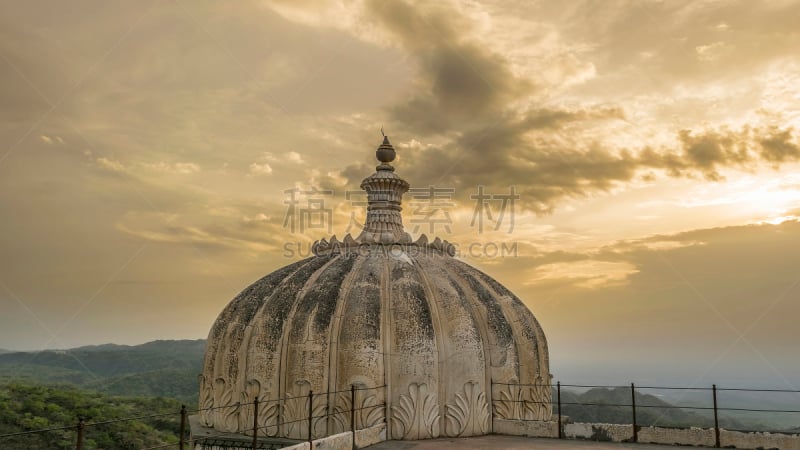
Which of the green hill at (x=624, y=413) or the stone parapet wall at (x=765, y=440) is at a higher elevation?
the stone parapet wall at (x=765, y=440)

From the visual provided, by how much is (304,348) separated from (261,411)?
1912mm

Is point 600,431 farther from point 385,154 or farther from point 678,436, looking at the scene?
point 385,154

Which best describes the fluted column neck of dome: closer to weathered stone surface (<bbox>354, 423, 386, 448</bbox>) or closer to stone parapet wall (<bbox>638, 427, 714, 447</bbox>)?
weathered stone surface (<bbox>354, 423, 386, 448</bbox>)

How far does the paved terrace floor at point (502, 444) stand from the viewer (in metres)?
13.8

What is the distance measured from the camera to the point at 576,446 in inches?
554

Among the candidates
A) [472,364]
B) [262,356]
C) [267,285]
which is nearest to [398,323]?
[472,364]

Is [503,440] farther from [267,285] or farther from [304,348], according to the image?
[267,285]

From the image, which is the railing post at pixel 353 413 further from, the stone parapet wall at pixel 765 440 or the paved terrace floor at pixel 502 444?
the stone parapet wall at pixel 765 440

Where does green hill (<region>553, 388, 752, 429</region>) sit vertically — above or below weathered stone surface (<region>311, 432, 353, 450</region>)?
below

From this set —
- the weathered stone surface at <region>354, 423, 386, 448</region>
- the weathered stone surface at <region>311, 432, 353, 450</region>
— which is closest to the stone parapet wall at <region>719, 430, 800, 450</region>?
the weathered stone surface at <region>354, 423, 386, 448</region>

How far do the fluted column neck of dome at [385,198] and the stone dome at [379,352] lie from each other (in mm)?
2216

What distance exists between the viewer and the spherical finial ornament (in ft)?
69.3

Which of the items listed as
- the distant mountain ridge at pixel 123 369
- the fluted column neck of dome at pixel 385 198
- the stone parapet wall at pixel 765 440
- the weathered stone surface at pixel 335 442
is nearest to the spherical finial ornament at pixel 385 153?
the fluted column neck of dome at pixel 385 198

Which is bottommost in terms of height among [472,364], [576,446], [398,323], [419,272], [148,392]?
[148,392]
